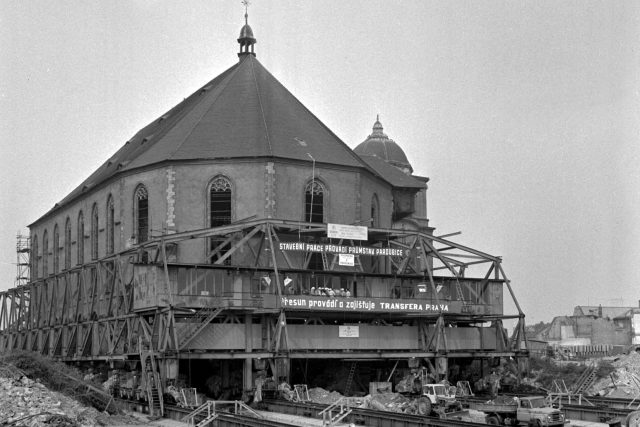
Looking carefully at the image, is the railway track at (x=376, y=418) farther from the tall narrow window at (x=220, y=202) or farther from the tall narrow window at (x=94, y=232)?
the tall narrow window at (x=94, y=232)

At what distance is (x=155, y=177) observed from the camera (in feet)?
207

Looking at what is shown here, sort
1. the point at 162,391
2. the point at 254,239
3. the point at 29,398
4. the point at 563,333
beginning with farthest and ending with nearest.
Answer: the point at 563,333, the point at 254,239, the point at 162,391, the point at 29,398

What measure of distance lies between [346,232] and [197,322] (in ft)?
36.0

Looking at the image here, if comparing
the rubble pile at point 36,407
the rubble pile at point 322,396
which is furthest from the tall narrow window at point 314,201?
the rubble pile at point 36,407

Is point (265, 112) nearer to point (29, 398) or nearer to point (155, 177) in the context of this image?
point (155, 177)

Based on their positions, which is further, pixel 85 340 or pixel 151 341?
pixel 85 340

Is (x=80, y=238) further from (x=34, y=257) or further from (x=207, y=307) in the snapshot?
(x=207, y=307)

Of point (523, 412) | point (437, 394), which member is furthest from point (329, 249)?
point (523, 412)

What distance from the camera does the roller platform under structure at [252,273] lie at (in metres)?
50.3

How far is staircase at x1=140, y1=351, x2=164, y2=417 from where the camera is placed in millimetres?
43938

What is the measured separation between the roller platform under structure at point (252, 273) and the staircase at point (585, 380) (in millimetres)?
3597

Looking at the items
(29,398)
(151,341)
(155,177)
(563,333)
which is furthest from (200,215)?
(563,333)

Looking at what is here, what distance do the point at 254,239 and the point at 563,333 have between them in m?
72.6

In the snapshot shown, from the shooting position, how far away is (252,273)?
52438 millimetres
